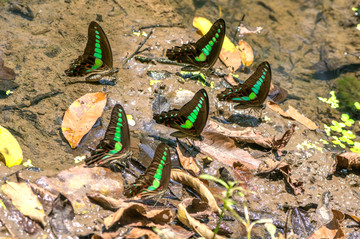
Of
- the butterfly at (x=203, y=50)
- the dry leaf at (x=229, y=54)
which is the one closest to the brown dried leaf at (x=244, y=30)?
the dry leaf at (x=229, y=54)

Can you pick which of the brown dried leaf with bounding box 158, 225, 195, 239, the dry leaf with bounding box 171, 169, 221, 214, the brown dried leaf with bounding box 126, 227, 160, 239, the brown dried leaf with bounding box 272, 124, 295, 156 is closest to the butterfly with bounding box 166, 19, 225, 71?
the brown dried leaf with bounding box 272, 124, 295, 156

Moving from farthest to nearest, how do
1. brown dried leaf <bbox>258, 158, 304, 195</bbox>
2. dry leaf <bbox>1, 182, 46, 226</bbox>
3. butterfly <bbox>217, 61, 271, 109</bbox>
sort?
butterfly <bbox>217, 61, 271, 109</bbox> < brown dried leaf <bbox>258, 158, 304, 195</bbox> < dry leaf <bbox>1, 182, 46, 226</bbox>

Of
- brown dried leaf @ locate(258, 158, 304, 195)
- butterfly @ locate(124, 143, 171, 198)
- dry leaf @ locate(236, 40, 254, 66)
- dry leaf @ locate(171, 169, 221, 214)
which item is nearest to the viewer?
butterfly @ locate(124, 143, 171, 198)

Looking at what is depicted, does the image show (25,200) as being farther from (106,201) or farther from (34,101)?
(34,101)

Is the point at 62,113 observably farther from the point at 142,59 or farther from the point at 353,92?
the point at 353,92

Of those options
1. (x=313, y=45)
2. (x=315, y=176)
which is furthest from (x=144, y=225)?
(x=313, y=45)

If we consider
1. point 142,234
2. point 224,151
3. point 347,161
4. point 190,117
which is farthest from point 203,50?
point 142,234

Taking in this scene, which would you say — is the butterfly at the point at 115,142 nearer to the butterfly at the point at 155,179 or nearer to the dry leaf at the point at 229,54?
the butterfly at the point at 155,179

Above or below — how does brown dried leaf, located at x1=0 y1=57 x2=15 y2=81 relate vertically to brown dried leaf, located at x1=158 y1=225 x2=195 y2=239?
above

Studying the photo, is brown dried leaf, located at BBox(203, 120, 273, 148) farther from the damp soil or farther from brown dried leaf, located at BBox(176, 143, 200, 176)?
brown dried leaf, located at BBox(176, 143, 200, 176)
